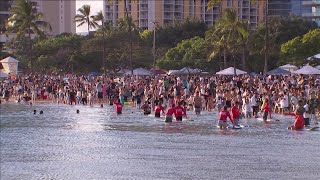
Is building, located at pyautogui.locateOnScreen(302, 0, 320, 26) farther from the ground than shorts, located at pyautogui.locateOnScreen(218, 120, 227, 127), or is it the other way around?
building, located at pyautogui.locateOnScreen(302, 0, 320, 26)

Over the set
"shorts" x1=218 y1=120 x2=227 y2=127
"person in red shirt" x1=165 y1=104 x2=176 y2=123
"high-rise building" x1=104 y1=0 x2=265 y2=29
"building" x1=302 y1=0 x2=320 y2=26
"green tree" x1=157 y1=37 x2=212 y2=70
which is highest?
"high-rise building" x1=104 y1=0 x2=265 y2=29

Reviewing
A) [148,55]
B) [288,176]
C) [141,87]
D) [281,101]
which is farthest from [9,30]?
[288,176]

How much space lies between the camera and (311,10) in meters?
141

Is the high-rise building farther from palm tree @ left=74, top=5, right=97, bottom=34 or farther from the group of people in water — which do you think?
the group of people in water

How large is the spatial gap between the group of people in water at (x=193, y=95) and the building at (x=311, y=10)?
83.0 meters

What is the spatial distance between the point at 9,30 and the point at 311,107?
6194cm

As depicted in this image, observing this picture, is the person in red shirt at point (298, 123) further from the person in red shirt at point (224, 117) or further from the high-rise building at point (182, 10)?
the high-rise building at point (182, 10)

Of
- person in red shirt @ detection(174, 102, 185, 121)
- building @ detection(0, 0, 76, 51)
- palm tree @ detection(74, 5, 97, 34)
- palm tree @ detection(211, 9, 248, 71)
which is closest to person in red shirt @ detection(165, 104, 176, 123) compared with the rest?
person in red shirt @ detection(174, 102, 185, 121)

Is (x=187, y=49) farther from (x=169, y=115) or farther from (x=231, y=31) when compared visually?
(x=169, y=115)

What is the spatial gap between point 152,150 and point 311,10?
122m

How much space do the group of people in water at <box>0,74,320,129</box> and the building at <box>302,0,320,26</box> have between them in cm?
8302

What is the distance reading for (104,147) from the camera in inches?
970

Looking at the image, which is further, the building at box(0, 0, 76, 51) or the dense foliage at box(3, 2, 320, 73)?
the building at box(0, 0, 76, 51)

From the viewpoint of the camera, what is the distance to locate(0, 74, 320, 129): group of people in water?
34875mm
